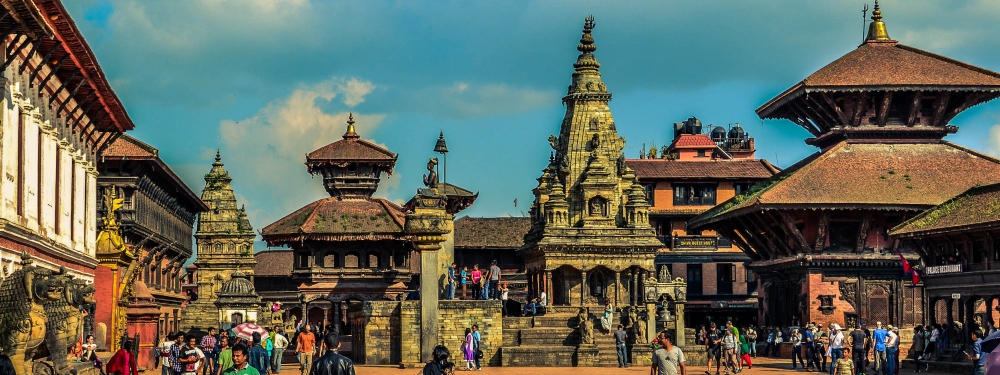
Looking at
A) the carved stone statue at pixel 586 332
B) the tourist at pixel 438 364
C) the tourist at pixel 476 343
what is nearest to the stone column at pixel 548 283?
the carved stone statue at pixel 586 332

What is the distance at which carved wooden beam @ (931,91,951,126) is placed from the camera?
60.7m

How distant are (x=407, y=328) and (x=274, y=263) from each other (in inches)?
2009

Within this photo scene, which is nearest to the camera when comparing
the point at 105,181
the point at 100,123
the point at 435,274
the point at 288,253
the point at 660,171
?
the point at 100,123

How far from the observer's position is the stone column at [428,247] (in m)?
47.6

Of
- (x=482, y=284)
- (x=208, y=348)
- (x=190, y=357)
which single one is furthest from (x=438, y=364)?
(x=482, y=284)

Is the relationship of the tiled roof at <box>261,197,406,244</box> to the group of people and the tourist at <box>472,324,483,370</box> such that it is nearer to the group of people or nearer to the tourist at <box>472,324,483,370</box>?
the group of people

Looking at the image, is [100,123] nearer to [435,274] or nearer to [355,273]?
[435,274]

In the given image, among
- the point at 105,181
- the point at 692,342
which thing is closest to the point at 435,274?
the point at 692,342

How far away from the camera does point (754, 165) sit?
3561 inches

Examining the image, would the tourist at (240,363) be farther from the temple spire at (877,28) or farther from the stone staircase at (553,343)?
the temple spire at (877,28)

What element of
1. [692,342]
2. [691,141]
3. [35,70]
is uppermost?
[691,141]

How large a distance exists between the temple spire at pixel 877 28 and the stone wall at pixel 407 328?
23.4m

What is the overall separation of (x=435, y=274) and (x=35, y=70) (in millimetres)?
20734

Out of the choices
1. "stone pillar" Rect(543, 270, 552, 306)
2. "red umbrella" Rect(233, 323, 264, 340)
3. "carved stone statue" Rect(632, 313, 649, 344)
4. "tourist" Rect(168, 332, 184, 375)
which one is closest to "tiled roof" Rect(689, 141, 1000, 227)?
"carved stone statue" Rect(632, 313, 649, 344)
